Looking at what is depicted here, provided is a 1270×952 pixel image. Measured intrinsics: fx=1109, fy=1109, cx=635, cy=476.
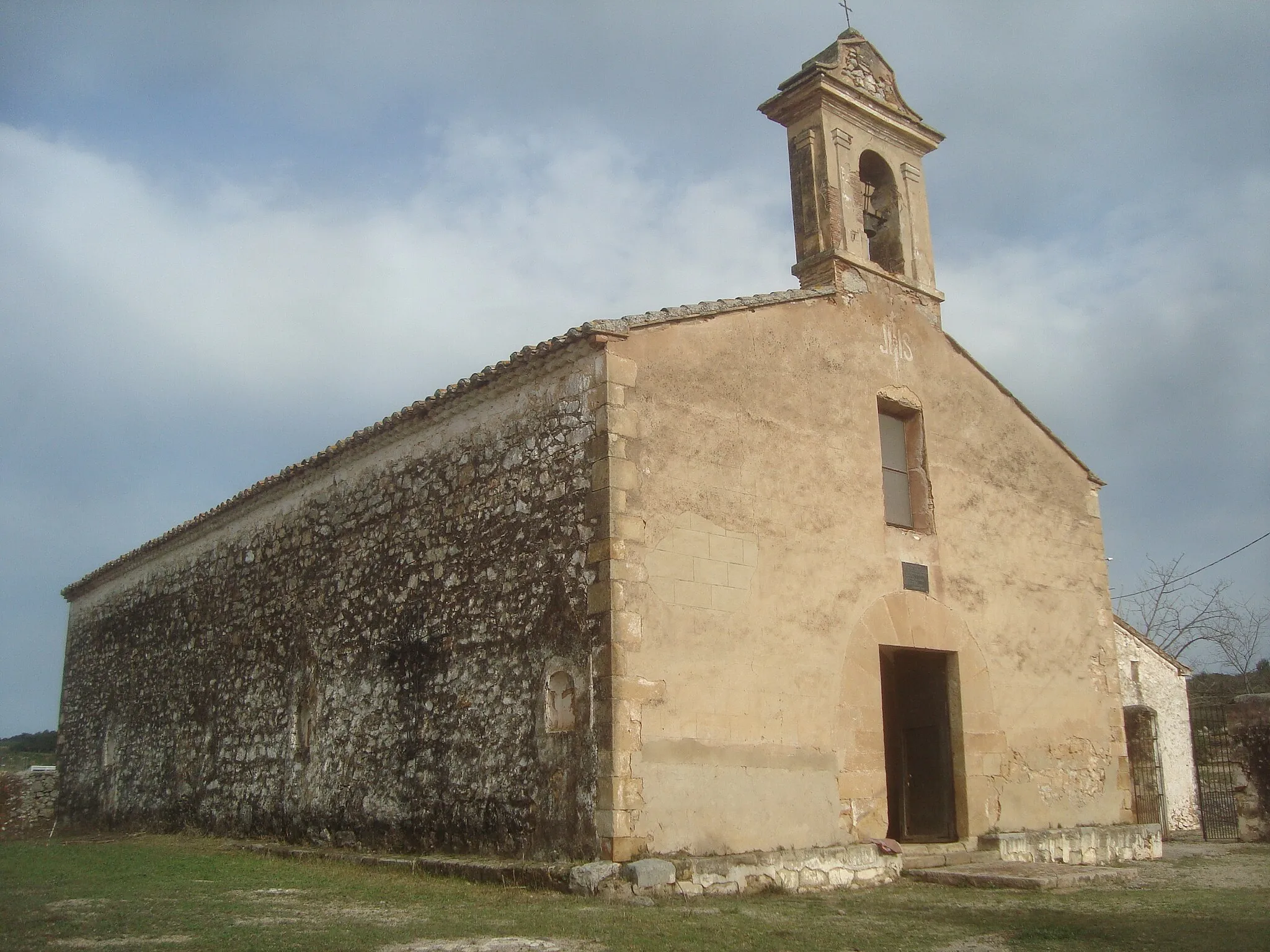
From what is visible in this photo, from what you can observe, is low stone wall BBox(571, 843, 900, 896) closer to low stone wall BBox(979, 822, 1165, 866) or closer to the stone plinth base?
the stone plinth base

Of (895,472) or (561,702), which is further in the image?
(895,472)

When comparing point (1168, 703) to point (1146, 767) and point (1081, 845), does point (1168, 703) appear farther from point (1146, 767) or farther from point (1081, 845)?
point (1081, 845)

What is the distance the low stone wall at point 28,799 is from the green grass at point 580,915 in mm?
11351

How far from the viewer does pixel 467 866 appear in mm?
8844

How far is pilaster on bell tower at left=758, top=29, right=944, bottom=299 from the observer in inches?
464

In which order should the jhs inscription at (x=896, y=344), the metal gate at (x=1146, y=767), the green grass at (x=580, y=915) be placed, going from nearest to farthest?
1. the green grass at (x=580, y=915)
2. the jhs inscription at (x=896, y=344)
3. the metal gate at (x=1146, y=767)

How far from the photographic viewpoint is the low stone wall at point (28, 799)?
65.3 ft

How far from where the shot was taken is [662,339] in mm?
9445

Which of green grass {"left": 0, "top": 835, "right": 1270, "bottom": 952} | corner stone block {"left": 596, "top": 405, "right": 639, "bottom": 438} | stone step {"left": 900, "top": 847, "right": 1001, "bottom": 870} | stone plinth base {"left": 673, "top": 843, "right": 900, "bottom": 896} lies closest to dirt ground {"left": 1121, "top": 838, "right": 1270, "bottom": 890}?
green grass {"left": 0, "top": 835, "right": 1270, "bottom": 952}

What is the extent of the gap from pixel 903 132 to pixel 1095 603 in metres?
5.92

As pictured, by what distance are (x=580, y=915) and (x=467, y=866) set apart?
196 cm

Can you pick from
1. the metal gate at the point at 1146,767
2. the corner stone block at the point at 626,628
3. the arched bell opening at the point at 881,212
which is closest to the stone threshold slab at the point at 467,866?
the corner stone block at the point at 626,628

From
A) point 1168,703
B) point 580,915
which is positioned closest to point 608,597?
point 580,915

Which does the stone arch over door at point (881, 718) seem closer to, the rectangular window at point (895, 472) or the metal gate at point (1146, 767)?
the rectangular window at point (895, 472)
